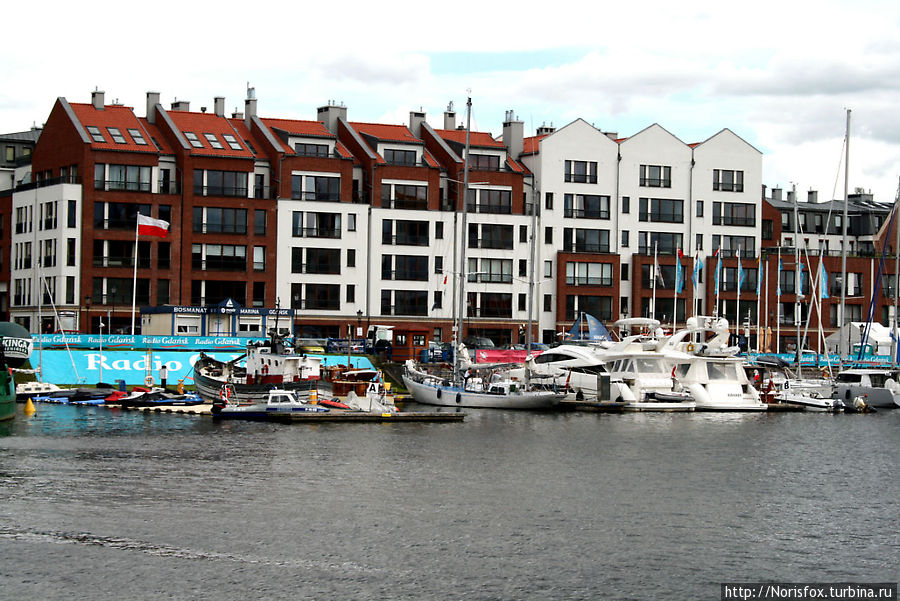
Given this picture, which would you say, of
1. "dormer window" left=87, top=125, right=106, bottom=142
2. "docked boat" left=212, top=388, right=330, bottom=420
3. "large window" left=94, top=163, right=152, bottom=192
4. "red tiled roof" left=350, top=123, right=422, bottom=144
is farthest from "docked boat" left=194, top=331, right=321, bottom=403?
"red tiled roof" left=350, top=123, right=422, bottom=144

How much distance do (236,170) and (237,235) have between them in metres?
5.96

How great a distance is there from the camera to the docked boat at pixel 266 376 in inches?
2948

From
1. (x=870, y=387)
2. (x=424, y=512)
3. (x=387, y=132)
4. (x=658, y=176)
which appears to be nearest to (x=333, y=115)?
(x=387, y=132)

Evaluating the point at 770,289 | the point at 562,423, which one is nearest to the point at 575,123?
the point at 770,289

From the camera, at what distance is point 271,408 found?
71.2 metres

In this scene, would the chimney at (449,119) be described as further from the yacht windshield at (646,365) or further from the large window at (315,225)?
the yacht windshield at (646,365)

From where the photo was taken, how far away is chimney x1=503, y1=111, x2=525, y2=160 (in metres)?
132

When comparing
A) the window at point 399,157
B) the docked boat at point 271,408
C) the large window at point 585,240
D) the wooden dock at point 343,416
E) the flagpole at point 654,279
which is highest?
the window at point 399,157

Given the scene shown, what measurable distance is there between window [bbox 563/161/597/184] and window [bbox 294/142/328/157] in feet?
81.1

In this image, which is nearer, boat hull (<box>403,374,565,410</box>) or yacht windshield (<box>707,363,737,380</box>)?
boat hull (<box>403,374,565,410</box>)

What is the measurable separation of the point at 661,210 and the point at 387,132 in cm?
2947

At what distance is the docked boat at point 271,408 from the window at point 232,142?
48.4m

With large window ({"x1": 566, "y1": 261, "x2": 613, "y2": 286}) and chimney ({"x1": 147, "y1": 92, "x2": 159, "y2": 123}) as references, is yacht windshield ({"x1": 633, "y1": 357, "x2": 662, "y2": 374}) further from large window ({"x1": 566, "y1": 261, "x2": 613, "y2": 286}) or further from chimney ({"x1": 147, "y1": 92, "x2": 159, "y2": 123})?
chimney ({"x1": 147, "y1": 92, "x2": 159, "y2": 123})

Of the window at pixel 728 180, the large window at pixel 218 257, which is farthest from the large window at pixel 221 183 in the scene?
the window at pixel 728 180
